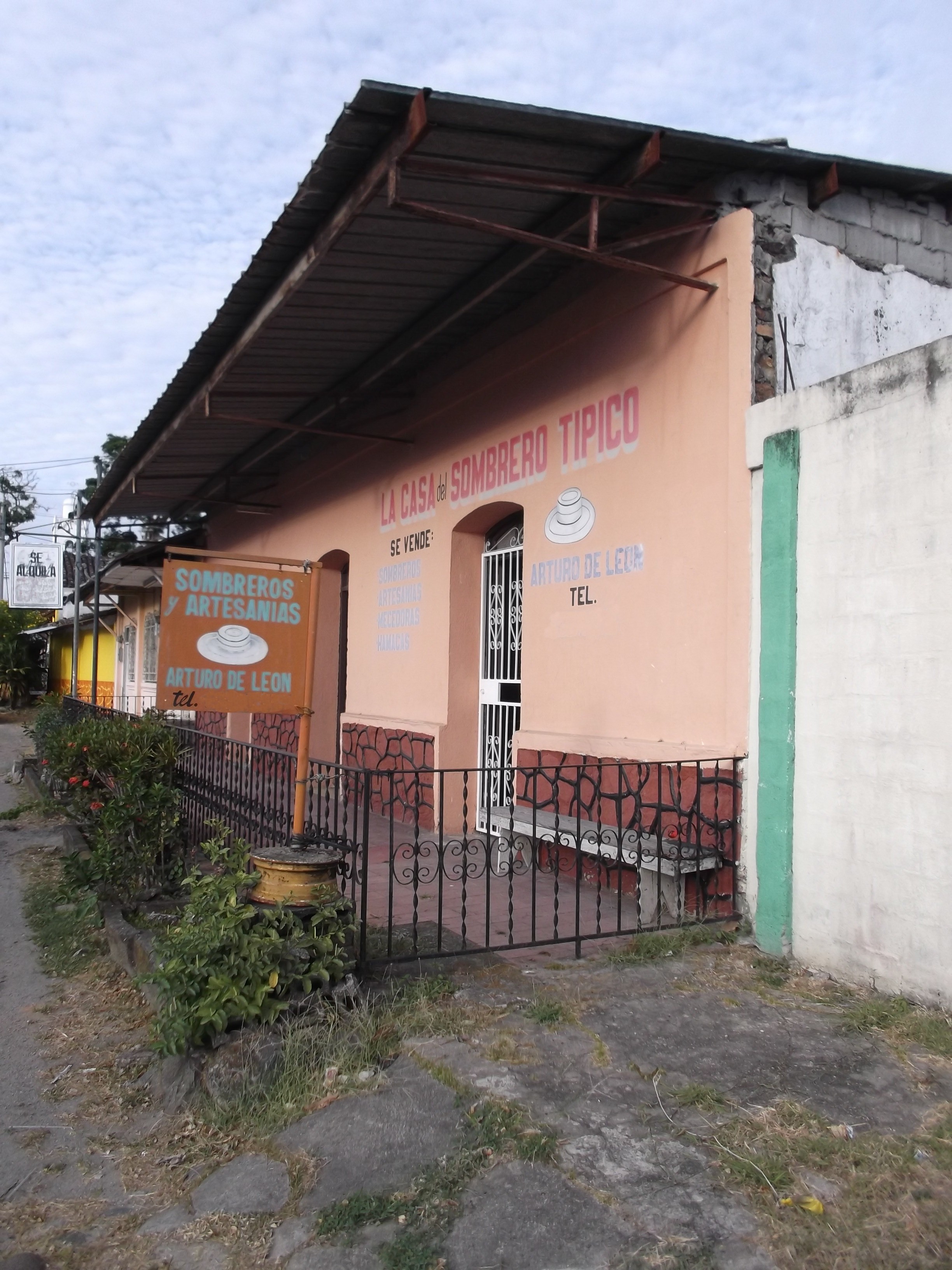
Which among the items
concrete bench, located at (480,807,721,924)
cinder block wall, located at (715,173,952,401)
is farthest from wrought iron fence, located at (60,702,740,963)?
cinder block wall, located at (715,173,952,401)

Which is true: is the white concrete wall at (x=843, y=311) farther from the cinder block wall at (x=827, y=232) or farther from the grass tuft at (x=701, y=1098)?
the grass tuft at (x=701, y=1098)

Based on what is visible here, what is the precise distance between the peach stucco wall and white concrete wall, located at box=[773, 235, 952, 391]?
33cm

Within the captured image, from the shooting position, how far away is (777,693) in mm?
4789

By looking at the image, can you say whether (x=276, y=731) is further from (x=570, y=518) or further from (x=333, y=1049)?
(x=333, y=1049)

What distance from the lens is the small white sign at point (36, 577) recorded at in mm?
25438

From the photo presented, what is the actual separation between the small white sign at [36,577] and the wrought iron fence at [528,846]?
2070cm

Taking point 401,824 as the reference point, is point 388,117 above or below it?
above

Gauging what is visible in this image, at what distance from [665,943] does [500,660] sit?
144 inches

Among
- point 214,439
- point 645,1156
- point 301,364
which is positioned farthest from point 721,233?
point 214,439

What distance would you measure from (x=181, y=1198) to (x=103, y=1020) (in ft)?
6.19

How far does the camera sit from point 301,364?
8156 mm

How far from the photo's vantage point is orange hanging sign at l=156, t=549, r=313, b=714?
4285 millimetres

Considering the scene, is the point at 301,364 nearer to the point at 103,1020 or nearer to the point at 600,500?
the point at 600,500

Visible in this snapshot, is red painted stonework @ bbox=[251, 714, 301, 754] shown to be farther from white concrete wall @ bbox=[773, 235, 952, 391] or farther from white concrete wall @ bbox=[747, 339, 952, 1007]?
white concrete wall @ bbox=[747, 339, 952, 1007]
